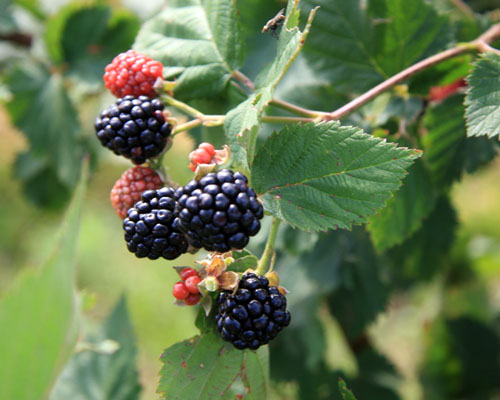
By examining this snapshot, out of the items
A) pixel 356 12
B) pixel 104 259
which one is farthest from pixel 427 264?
pixel 104 259

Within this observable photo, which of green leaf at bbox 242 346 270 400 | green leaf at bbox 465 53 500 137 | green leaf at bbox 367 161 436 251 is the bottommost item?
green leaf at bbox 242 346 270 400

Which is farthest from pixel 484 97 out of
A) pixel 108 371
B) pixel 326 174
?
pixel 108 371

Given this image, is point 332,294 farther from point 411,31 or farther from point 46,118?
point 46,118

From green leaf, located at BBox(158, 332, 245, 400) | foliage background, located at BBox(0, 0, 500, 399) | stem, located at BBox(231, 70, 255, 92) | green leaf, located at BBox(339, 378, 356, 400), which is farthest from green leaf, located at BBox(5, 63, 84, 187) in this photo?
green leaf, located at BBox(339, 378, 356, 400)

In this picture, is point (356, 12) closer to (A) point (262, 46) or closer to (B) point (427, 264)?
(A) point (262, 46)

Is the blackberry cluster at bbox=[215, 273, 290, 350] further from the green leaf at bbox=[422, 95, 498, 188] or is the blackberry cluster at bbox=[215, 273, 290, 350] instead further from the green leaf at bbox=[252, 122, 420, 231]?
the green leaf at bbox=[422, 95, 498, 188]

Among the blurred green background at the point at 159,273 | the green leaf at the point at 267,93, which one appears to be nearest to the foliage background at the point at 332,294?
the blurred green background at the point at 159,273

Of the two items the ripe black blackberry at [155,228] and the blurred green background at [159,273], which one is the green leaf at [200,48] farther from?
the blurred green background at [159,273]
